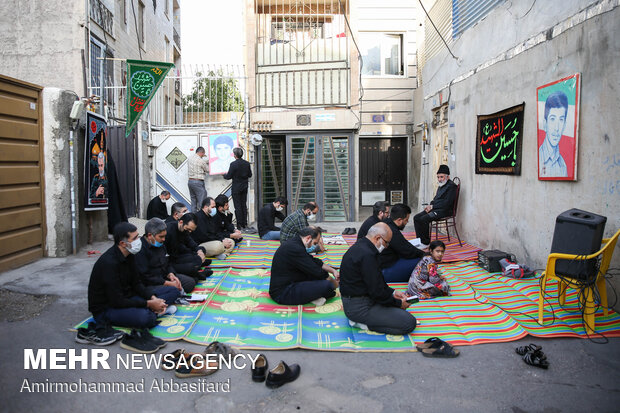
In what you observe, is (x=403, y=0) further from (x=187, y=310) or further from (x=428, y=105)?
(x=187, y=310)

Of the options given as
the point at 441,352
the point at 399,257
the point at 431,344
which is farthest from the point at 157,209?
the point at 441,352

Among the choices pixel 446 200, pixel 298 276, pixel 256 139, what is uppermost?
pixel 256 139

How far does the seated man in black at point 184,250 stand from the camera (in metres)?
5.88

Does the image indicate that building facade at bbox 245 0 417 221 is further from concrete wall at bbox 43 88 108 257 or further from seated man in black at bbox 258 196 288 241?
concrete wall at bbox 43 88 108 257

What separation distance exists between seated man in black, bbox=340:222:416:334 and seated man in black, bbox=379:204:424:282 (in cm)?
168

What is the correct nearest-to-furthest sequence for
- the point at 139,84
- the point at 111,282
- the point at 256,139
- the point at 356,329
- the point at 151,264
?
the point at 111,282, the point at 356,329, the point at 151,264, the point at 139,84, the point at 256,139

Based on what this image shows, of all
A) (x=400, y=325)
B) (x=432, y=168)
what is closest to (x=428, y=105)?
(x=432, y=168)

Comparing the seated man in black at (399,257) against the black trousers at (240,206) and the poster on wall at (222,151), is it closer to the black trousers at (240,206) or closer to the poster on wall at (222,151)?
the black trousers at (240,206)

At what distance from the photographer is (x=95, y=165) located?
7.66 metres

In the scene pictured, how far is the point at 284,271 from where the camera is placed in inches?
203

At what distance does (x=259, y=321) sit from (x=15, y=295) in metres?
2.85

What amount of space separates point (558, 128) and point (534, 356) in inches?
128

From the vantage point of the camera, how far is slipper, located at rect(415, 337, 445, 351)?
3.96 m

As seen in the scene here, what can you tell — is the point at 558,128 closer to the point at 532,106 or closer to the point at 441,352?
the point at 532,106
